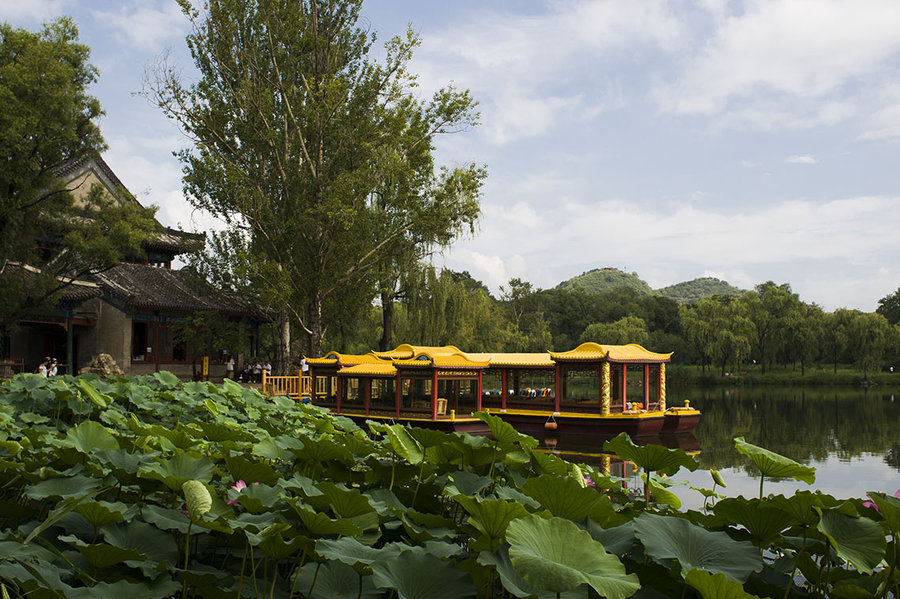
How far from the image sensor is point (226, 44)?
17000 mm

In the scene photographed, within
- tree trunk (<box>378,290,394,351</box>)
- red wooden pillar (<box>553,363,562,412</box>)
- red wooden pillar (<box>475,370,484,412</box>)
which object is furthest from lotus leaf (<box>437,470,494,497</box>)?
tree trunk (<box>378,290,394,351</box>)

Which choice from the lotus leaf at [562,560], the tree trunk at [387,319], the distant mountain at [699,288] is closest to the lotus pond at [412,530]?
the lotus leaf at [562,560]

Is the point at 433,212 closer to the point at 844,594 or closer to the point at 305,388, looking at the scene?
the point at 305,388

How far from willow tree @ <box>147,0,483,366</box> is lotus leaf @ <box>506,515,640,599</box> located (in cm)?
1503

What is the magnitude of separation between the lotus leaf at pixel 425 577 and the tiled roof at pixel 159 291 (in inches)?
688

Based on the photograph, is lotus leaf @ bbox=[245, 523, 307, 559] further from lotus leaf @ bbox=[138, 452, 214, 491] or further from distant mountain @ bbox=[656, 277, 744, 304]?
distant mountain @ bbox=[656, 277, 744, 304]

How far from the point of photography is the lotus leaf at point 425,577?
117 centimetres

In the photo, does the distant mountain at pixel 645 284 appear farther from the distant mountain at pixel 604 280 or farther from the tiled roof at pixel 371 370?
the tiled roof at pixel 371 370

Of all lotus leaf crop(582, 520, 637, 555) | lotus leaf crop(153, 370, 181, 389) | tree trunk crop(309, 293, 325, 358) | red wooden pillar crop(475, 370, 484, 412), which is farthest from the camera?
tree trunk crop(309, 293, 325, 358)

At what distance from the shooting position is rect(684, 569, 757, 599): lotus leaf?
1006mm

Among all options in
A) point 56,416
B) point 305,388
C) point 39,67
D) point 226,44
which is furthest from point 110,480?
point 226,44

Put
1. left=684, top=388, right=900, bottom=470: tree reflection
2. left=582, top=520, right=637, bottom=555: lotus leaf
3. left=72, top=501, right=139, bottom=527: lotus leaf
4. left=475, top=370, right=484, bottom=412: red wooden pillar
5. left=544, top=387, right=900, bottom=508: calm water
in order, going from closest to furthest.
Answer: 1. left=582, top=520, right=637, bottom=555: lotus leaf
2. left=72, top=501, right=139, bottom=527: lotus leaf
3. left=544, top=387, right=900, bottom=508: calm water
4. left=684, top=388, right=900, bottom=470: tree reflection
5. left=475, top=370, right=484, bottom=412: red wooden pillar

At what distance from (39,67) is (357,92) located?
6.62m

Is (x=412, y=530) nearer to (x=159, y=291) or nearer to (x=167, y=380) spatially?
(x=167, y=380)
